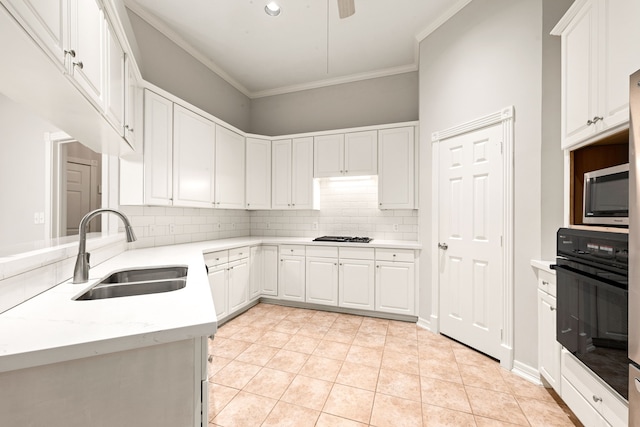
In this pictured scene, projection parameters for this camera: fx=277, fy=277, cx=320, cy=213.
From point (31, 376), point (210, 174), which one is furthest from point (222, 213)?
point (31, 376)

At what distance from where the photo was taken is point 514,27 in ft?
7.25

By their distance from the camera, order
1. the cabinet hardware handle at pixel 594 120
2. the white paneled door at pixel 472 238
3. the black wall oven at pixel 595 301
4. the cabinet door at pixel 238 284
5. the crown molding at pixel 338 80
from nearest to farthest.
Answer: the black wall oven at pixel 595 301 < the cabinet hardware handle at pixel 594 120 < the white paneled door at pixel 472 238 < the cabinet door at pixel 238 284 < the crown molding at pixel 338 80

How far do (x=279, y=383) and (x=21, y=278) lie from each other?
5.35ft

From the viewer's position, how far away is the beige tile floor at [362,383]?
1.71 m

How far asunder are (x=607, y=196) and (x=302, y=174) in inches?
124

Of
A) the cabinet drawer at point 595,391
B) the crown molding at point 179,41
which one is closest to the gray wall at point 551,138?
the cabinet drawer at point 595,391

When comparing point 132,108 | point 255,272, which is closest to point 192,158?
point 132,108

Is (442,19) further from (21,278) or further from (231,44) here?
(21,278)

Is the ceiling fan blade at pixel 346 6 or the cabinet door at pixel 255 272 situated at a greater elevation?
the ceiling fan blade at pixel 346 6

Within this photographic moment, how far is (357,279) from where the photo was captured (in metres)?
3.41

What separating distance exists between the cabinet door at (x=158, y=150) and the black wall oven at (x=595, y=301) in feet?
10.3

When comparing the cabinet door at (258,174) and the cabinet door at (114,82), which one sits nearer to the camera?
the cabinet door at (114,82)

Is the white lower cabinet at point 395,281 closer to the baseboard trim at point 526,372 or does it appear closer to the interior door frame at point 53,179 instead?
the baseboard trim at point 526,372

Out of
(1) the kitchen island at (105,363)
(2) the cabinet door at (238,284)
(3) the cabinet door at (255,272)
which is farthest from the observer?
(3) the cabinet door at (255,272)
